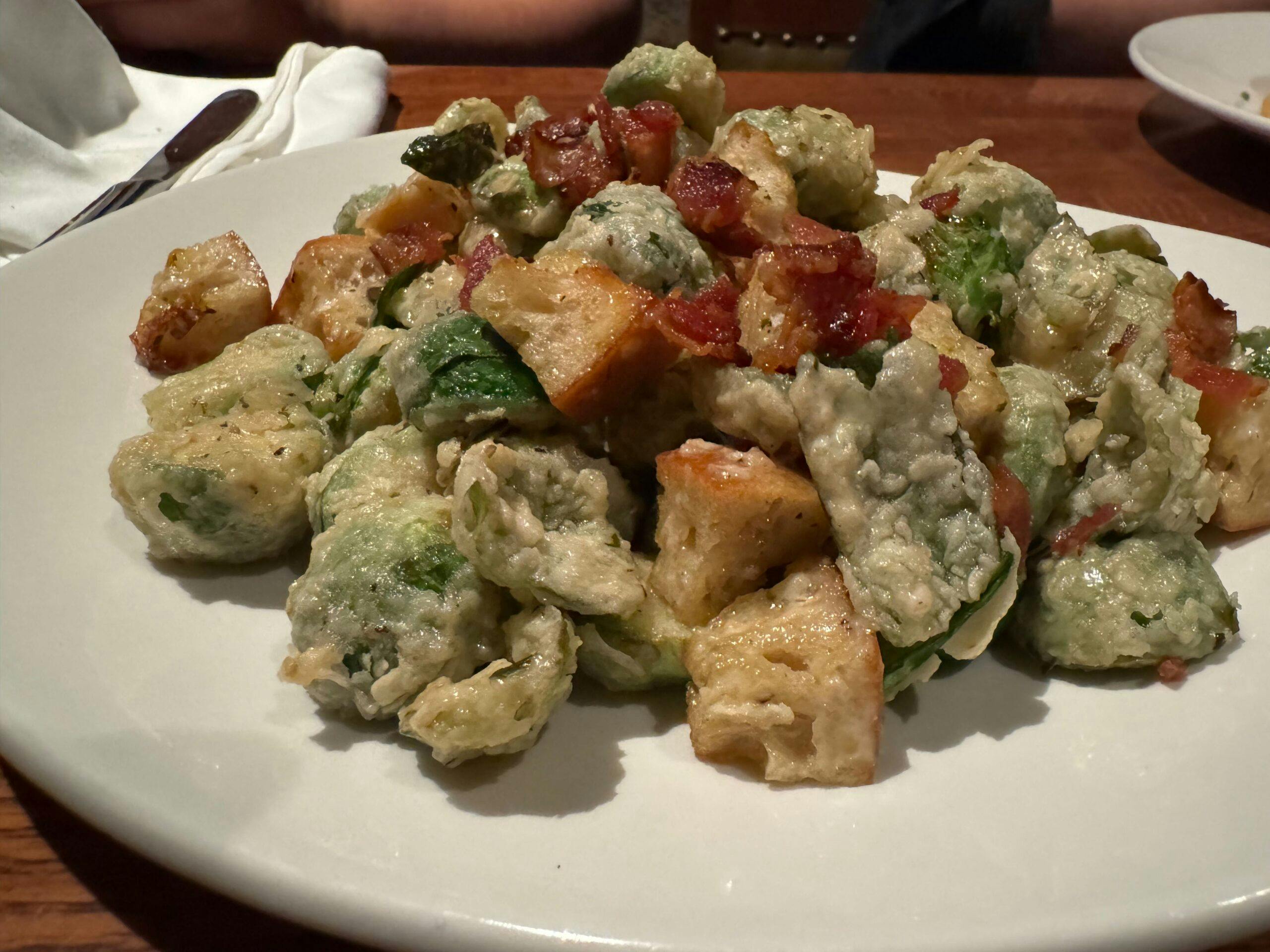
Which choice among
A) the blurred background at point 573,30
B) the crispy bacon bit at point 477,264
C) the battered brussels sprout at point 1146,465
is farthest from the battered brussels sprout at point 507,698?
the blurred background at point 573,30

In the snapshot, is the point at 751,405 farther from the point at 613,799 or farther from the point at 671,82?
the point at 671,82

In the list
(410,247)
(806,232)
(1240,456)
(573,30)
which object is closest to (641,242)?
(806,232)

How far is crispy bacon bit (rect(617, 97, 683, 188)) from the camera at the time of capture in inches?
64.4

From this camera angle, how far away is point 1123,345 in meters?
1.48

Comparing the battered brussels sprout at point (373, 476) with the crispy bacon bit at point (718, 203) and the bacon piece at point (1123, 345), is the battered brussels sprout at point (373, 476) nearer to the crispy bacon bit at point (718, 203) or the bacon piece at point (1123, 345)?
the crispy bacon bit at point (718, 203)

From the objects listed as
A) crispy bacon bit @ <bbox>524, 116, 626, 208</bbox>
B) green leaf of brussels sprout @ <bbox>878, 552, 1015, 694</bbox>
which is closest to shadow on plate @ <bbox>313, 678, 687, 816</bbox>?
green leaf of brussels sprout @ <bbox>878, 552, 1015, 694</bbox>

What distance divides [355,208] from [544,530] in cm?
110

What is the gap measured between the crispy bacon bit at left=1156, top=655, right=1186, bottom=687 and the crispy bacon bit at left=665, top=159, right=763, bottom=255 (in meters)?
0.79

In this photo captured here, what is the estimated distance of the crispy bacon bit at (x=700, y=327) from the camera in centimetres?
129

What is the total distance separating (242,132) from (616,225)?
196 centimetres

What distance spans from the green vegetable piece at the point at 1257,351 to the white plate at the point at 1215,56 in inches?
79.4

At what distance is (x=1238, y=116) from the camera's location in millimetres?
2875

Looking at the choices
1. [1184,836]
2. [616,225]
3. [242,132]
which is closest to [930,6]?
[242,132]

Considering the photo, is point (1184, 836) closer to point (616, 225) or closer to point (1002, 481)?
point (1002, 481)
